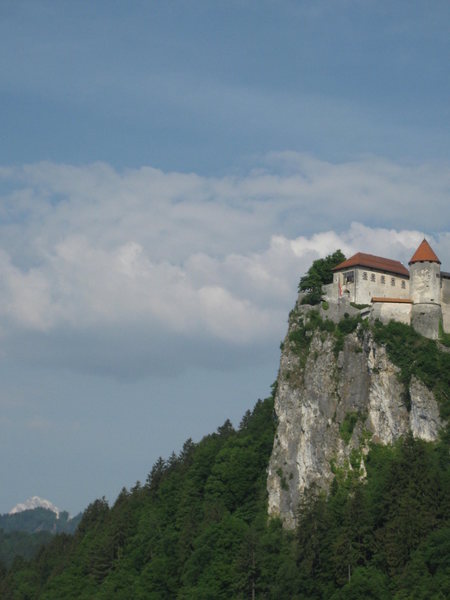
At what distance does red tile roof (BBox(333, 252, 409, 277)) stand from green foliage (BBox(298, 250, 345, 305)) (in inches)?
94.6

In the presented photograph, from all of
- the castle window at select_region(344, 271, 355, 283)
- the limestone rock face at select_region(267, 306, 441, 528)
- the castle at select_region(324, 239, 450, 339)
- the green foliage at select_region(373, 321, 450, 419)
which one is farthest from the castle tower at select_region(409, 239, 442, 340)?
the castle window at select_region(344, 271, 355, 283)

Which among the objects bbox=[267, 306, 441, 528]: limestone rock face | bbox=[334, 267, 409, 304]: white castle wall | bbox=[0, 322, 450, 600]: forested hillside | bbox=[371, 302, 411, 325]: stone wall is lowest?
bbox=[0, 322, 450, 600]: forested hillside

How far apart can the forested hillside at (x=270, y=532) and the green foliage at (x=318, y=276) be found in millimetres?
6777

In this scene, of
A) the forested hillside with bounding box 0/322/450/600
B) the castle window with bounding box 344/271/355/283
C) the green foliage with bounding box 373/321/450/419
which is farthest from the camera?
the castle window with bounding box 344/271/355/283

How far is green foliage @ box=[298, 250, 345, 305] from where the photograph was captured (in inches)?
3456

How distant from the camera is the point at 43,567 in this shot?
120875mm

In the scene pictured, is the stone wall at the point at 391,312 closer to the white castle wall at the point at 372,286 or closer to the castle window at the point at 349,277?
the white castle wall at the point at 372,286

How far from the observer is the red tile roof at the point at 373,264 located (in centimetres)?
8494

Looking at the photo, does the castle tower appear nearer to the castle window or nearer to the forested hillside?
the forested hillside

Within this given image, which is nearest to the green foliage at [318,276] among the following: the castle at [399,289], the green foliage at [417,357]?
the castle at [399,289]

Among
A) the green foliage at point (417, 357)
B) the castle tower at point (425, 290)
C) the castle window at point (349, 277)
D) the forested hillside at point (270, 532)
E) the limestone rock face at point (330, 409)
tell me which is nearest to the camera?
the forested hillside at point (270, 532)

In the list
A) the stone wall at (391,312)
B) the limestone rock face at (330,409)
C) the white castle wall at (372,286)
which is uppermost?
the white castle wall at (372,286)

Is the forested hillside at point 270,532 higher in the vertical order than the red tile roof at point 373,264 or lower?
lower

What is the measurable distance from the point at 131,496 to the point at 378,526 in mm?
46831
